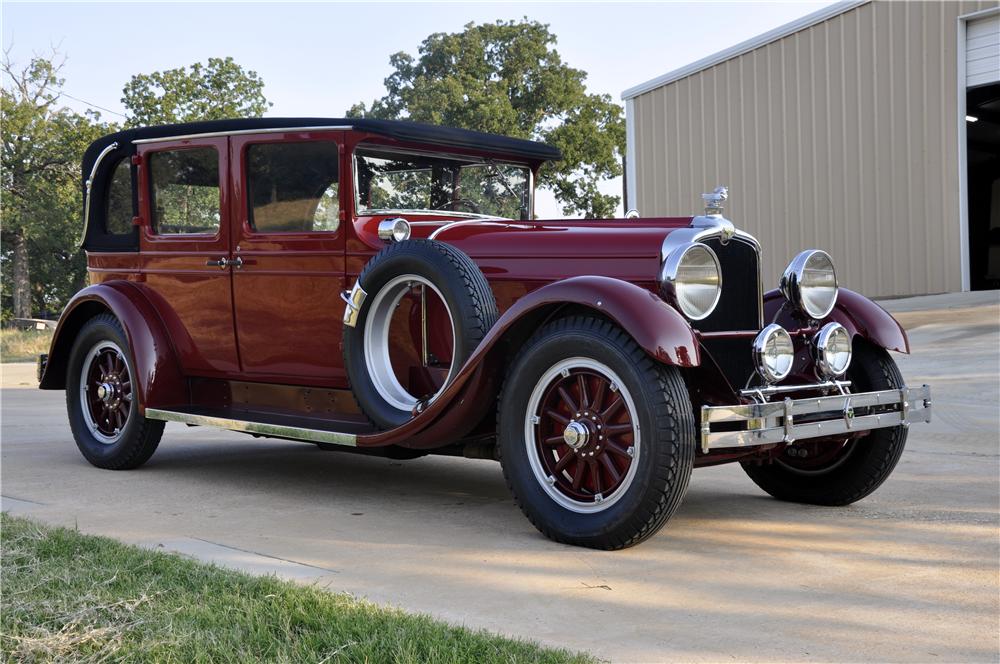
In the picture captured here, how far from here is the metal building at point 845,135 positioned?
13203mm

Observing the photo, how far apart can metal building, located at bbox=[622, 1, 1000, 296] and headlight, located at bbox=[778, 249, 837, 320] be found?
30.9ft

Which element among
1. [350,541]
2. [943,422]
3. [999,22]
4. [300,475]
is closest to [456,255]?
[350,541]

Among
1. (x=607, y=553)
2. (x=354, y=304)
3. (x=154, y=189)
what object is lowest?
(x=607, y=553)

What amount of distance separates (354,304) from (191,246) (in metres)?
1.65

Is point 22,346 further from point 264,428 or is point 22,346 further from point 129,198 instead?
point 264,428

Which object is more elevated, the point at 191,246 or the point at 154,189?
the point at 154,189

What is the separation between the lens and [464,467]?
20.7 ft

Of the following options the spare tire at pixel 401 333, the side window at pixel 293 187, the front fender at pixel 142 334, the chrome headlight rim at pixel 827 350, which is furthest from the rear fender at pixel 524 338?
the front fender at pixel 142 334

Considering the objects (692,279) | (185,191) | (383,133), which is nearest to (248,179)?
(185,191)

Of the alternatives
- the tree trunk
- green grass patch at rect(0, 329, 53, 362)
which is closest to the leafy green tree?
the tree trunk

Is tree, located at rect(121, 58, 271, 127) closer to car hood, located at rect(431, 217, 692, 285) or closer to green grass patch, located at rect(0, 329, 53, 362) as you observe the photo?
green grass patch, located at rect(0, 329, 53, 362)

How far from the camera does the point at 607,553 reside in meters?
3.96

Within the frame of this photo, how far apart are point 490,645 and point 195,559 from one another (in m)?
1.41

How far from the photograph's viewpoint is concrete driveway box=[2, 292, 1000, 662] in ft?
9.75
